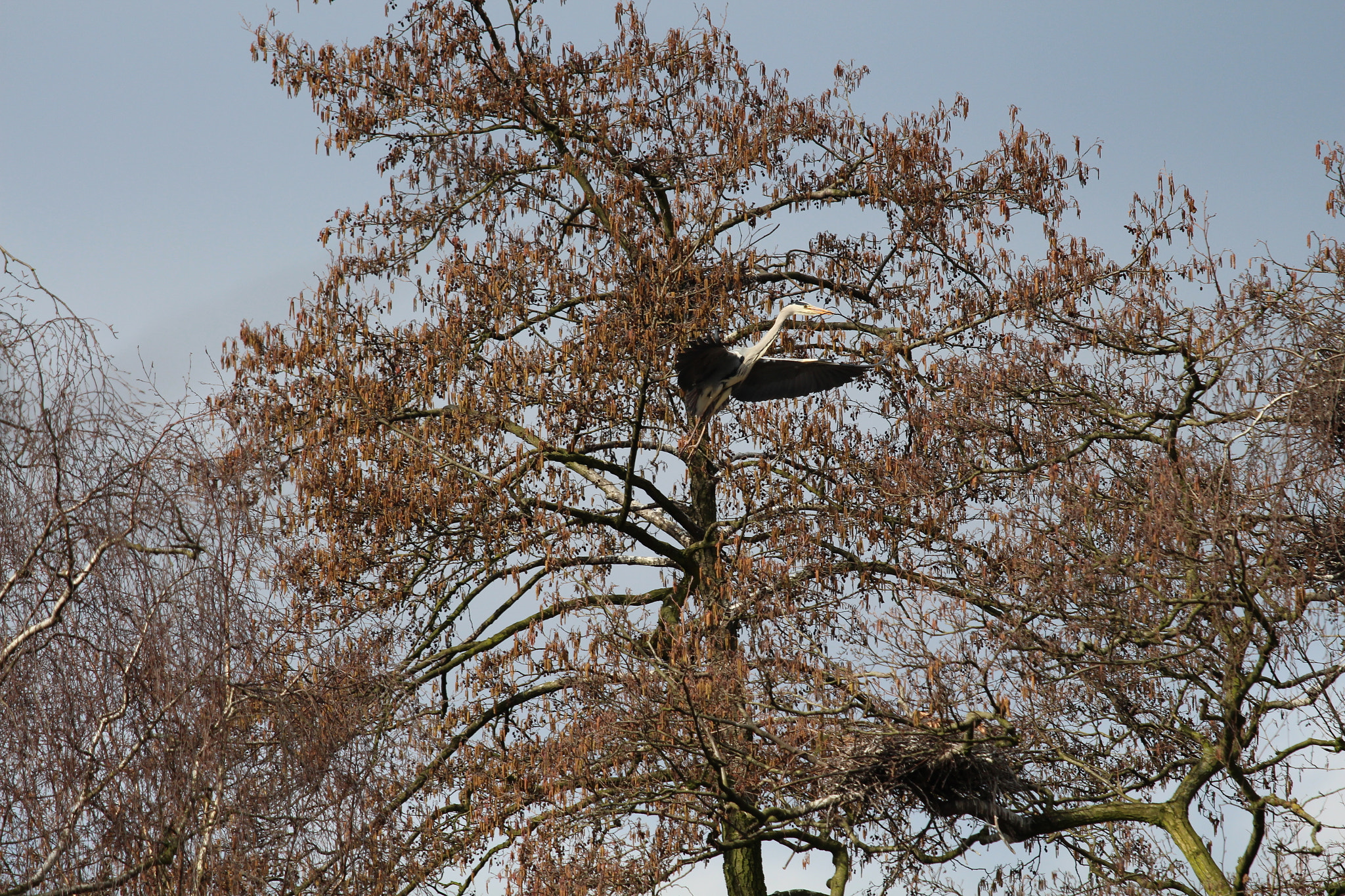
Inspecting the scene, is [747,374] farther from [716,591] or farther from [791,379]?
[716,591]

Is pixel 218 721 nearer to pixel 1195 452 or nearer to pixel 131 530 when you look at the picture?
pixel 131 530

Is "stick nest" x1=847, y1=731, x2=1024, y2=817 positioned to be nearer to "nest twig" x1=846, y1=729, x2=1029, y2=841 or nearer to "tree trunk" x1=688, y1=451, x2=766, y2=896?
"nest twig" x1=846, y1=729, x2=1029, y2=841

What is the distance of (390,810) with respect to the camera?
9992mm

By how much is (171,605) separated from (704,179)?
22.1ft

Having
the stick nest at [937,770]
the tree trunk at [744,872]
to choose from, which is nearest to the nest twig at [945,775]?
the stick nest at [937,770]

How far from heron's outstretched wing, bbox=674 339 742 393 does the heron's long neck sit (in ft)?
0.38

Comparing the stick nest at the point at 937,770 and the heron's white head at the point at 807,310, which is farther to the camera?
the heron's white head at the point at 807,310

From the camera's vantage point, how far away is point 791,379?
12.7 m

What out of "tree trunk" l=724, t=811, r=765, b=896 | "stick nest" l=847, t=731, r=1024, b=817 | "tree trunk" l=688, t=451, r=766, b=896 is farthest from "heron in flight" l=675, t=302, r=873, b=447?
"tree trunk" l=724, t=811, r=765, b=896

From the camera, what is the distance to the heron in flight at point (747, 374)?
36.9 ft

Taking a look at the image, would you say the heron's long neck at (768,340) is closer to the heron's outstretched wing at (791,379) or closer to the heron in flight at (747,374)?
the heron in flight at (747,374)

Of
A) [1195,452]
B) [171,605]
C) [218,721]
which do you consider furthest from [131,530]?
[1195,452]

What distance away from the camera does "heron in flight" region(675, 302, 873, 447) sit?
36.9ft

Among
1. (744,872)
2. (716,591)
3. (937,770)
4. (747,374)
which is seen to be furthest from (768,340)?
(744,872)
